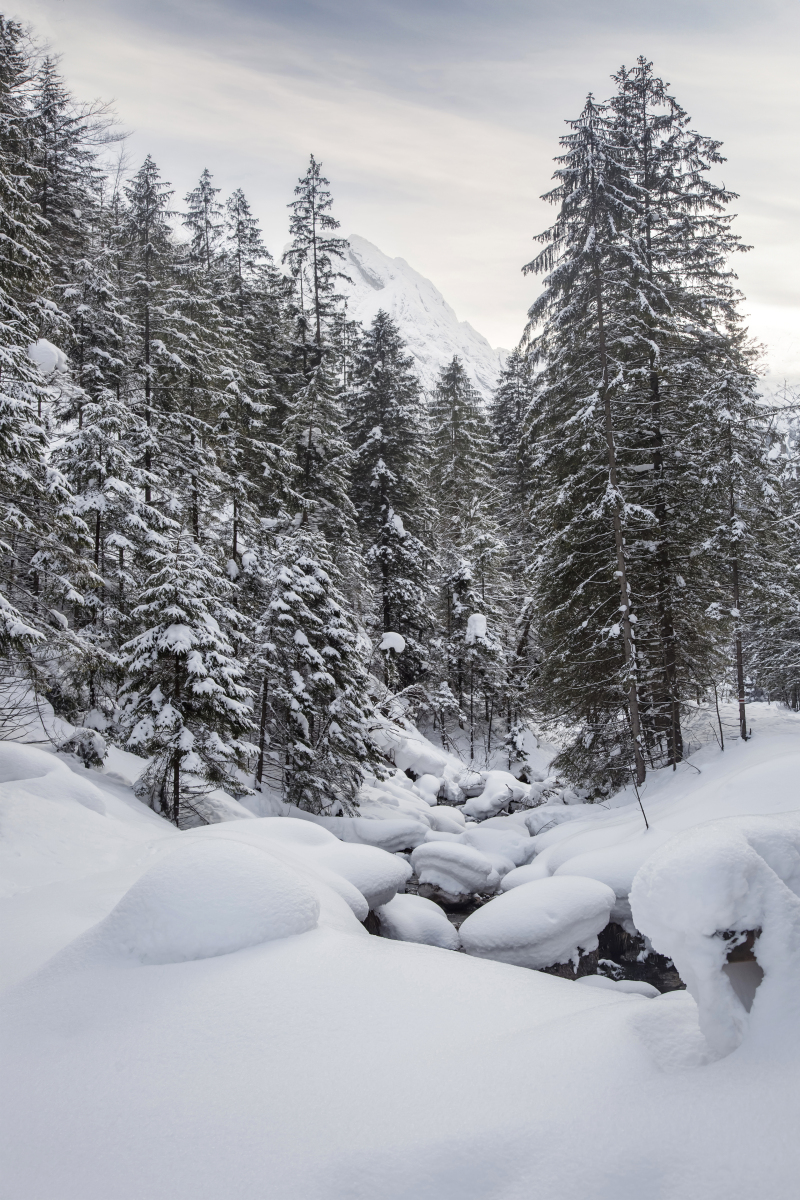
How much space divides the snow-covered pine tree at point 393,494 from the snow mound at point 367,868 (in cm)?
1504

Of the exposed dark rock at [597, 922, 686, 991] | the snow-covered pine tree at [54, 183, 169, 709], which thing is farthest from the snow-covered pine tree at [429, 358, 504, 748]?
the exposed dark rock at [597, 922, 686, 991]

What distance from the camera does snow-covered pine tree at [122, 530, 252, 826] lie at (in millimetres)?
11094

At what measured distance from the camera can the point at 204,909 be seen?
185 inches

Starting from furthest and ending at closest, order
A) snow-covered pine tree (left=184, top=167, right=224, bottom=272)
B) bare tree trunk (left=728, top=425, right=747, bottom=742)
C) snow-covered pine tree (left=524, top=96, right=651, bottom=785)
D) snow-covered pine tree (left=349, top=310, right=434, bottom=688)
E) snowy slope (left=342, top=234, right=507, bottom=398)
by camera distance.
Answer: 1. snowy slope (left=342, top=234, right=507, bottom=398)
2. snow-covered pine tree (left=184, top=167, right=224, bottom=272)
3. snow-covered pine tree (left=349, top=310, right=434, bottom=688)
4. bare tree trunk (left=728, top=425, right=747, bottom=742)
5. snow-covered pine tree (left=524, top=96, right=651, bottom=785)

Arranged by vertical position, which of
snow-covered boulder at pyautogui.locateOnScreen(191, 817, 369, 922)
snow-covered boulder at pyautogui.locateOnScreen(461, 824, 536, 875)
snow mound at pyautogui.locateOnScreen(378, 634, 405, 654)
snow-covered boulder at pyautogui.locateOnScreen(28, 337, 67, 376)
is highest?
snow-covered boulder at pyautogui.locateOnScreen(28, 337, 67, 376)

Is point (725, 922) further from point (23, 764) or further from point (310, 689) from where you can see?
point (310, 689)

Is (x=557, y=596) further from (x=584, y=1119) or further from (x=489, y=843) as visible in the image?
(x=584, y=1119)

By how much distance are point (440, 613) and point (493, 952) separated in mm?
21712

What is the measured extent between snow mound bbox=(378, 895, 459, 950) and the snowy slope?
102432mm

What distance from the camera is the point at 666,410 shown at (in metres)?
14.6

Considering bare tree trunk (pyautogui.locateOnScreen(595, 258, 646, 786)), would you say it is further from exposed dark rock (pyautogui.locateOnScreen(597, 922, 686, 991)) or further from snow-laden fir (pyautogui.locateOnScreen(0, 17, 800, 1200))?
exposed dark rock (pyautogui.locateOnScreen(597, 922, 686, 991))

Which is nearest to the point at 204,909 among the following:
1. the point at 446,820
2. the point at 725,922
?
the point at 725,922

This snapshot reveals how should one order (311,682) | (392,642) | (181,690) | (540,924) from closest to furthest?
1. (540,924)
2. (181,690)
3. (311,682)
4. (392,642)

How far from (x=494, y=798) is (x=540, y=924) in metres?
11.6
